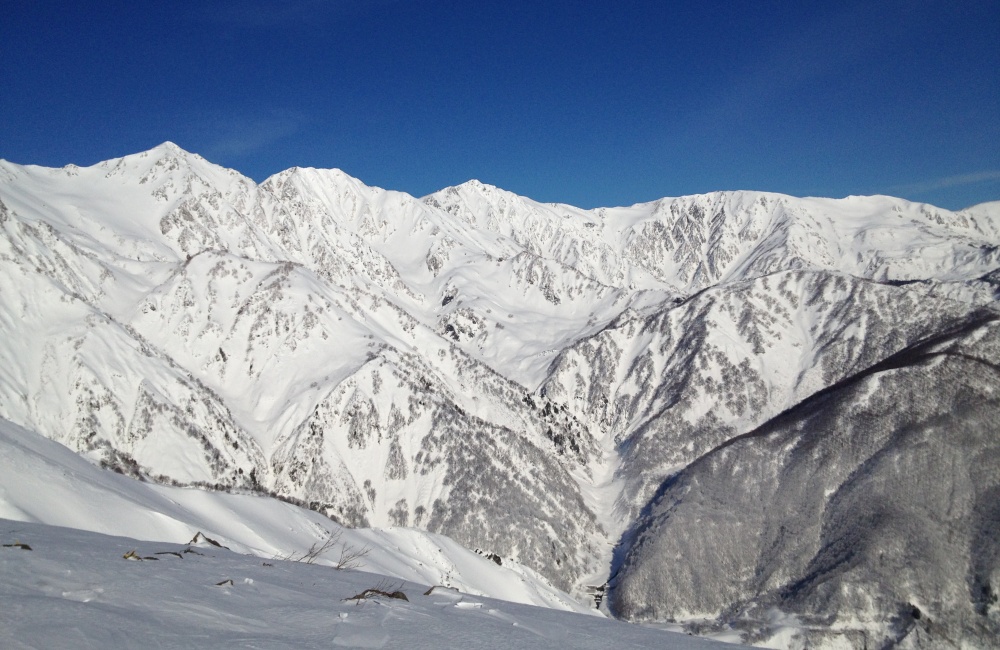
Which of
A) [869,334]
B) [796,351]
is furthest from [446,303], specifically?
[869,334]

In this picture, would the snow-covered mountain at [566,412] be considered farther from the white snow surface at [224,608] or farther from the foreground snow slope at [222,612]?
the foreground snow slope at [222,612]

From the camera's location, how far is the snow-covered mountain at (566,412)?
71.3m

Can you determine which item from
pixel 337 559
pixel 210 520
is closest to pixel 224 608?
pixel 210 520

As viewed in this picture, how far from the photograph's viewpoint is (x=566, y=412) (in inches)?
5123

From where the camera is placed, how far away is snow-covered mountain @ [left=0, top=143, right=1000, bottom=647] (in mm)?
71312

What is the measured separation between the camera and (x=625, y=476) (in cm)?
11712

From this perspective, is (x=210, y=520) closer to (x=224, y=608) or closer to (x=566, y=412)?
(x=224, y=608)

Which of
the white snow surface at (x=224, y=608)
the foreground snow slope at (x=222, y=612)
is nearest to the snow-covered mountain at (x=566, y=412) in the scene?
the white snow surface at (x=224, y=608)

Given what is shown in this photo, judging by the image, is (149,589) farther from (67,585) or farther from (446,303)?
(446,303)

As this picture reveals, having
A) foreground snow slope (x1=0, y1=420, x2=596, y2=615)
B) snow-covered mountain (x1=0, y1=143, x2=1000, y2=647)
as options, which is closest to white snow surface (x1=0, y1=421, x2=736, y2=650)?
foreground snow slope (x1=0, y1=420, x2=596, y2=615)

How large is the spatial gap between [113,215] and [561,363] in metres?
113

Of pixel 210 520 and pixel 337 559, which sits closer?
pixel 210 520

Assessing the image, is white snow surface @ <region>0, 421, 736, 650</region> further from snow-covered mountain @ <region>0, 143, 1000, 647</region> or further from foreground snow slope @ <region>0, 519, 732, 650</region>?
snow-covered mountain @ <region>0, 143, 1000, 647</region>

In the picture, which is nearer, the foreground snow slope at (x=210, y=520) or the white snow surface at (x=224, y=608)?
the white snow surface at (x=224, y=608)
